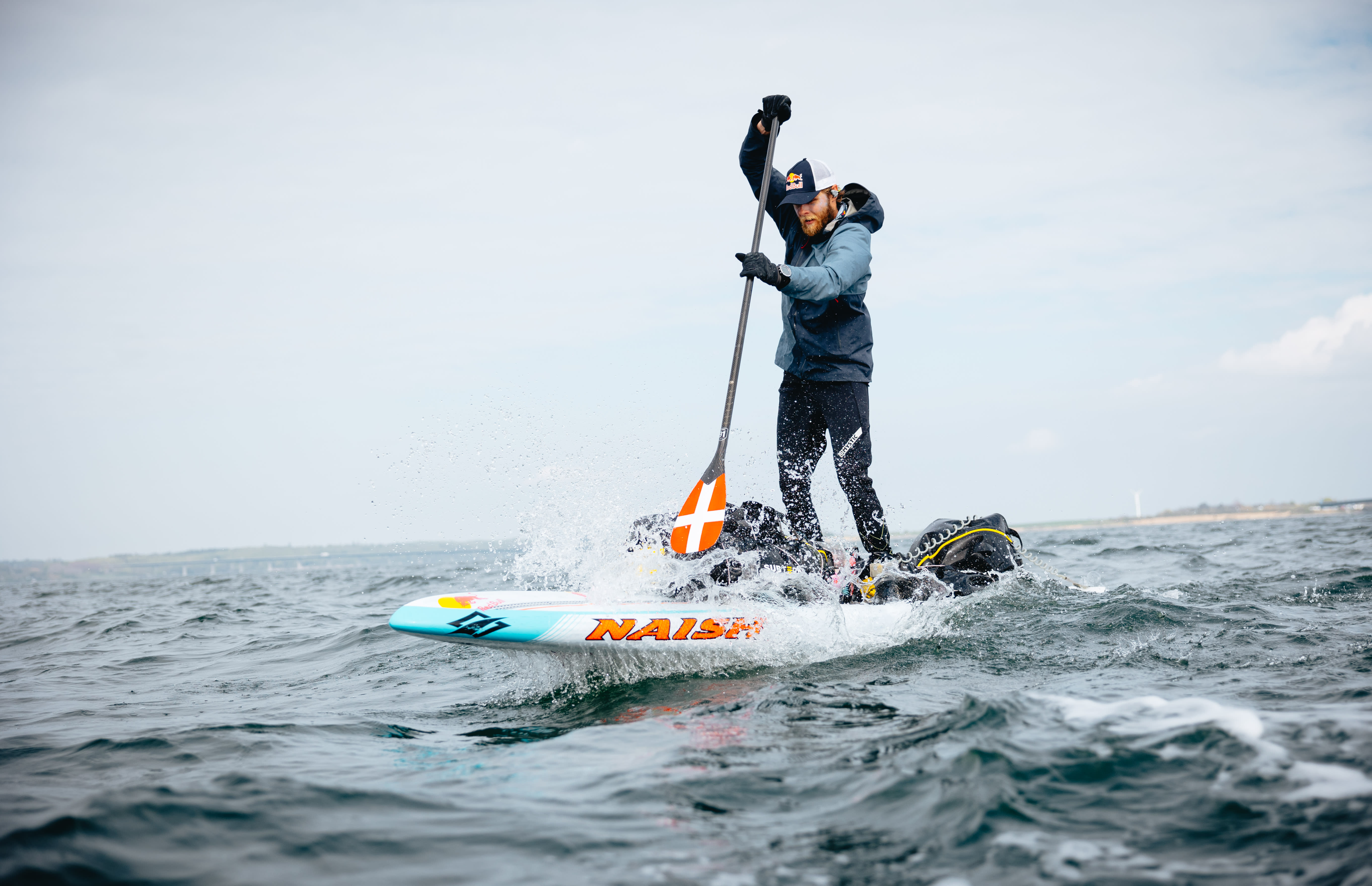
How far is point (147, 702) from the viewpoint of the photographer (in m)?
4.57

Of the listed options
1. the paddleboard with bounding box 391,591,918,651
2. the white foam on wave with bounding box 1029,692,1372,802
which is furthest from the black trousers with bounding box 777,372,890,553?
the white foam on wave with bounding box 1029,692,1372,802

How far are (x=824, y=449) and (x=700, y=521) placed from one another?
1086mm

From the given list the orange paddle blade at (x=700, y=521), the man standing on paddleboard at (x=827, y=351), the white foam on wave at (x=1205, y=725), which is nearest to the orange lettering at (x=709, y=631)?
the orange paddle blade at (x=700, y=521)

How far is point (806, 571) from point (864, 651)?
1.82 ft

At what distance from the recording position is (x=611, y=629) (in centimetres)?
404

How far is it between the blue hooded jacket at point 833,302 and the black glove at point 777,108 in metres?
0.28

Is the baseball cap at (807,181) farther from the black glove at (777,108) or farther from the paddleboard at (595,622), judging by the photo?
the paddleboard at (595,622)

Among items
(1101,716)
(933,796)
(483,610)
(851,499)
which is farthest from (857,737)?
(851,499)

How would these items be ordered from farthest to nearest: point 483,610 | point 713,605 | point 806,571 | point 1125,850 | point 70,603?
point 70,603 → point 806,571 → point 713,605 → point 483,610 → point 1125,850

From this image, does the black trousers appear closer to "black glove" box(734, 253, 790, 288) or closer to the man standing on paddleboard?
the man standing on paddleboard

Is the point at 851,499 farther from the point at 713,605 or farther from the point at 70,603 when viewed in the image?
the point at 70,603

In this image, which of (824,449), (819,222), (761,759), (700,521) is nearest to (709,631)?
(700,521)

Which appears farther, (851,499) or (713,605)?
(851,499)

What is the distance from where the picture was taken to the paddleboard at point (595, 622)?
3.90 metres
